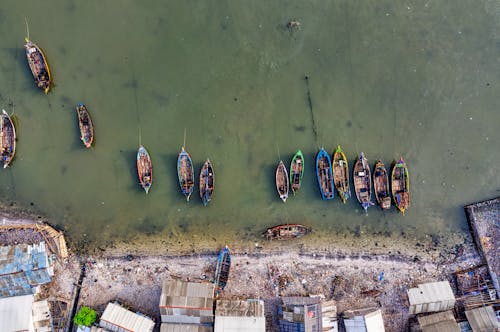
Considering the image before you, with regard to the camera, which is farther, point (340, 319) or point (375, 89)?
point (375, 89)

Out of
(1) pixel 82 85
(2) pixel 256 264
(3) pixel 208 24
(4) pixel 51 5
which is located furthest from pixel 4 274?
(3) pixel 208 24

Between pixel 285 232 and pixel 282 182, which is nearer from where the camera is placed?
pixel 285 232

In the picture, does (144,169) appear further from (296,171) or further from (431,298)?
(431,298)

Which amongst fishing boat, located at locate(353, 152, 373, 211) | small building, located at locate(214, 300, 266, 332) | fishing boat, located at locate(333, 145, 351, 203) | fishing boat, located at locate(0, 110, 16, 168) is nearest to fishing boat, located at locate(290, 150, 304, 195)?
fishing boat, located at locate(333, 145, 351, 203)

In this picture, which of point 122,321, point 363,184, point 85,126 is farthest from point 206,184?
point 363,184

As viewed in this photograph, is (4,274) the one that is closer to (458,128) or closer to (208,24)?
(208,24)

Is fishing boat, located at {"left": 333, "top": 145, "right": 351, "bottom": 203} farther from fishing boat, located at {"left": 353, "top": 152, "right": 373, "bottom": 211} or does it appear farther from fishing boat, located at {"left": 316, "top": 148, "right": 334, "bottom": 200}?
fishing boat, located at {"left": 353, "top": 152, "right": 373, "bottom": 211}
